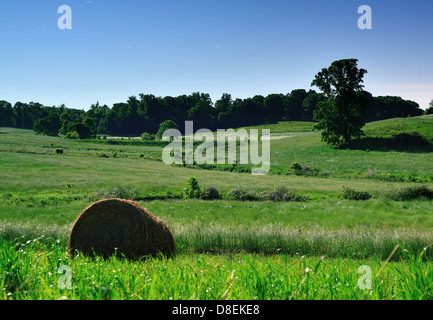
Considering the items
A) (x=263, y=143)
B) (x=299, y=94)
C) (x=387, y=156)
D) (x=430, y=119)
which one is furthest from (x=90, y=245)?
(x=299, y=94)

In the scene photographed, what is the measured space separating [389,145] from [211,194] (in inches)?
2103

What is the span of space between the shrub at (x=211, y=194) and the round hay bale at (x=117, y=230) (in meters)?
22.5

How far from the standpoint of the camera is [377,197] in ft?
110

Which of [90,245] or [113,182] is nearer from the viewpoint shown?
[90,245]

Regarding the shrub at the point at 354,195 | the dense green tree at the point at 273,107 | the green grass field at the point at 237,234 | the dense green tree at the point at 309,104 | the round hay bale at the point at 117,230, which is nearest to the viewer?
the green grass field at the point at 237,234

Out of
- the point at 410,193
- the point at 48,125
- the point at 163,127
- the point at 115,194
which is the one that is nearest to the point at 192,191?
the point at 115,194

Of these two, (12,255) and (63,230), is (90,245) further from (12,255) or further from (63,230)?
(12,255)

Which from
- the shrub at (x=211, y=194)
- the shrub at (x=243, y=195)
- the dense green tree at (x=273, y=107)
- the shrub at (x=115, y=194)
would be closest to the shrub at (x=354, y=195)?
the shrub at (x=243, y=195)

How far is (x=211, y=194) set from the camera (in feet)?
111

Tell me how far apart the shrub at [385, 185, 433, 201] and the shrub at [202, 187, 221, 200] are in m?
16.7

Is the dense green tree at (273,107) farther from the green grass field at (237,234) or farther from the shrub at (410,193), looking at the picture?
the shrub at (410,193)

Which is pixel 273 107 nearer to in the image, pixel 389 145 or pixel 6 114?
pixel 389 145

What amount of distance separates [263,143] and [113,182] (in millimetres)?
58540

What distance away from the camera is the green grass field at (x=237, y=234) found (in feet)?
10.8
